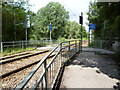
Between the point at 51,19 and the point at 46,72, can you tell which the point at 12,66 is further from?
the point at 51,19

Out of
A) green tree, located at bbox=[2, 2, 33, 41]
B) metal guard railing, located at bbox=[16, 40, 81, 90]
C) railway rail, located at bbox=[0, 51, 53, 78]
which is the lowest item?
railway rail, located at bbox=[0, 51, 53, 78]

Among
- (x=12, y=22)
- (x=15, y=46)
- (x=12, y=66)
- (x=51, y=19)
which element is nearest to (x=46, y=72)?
(x=12, y=66)

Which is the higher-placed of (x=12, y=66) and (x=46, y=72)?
(x=46, y=72)

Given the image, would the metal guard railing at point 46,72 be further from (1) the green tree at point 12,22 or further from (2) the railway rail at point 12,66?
(1) the green tree at point 12,22

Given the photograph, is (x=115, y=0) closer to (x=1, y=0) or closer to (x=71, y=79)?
(x=71, y=79)

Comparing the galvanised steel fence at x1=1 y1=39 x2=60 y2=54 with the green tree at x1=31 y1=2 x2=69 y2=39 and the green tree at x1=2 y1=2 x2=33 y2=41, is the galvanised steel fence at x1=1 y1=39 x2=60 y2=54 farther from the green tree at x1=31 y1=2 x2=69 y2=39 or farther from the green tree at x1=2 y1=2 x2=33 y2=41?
the green tree at x1=31 y1=2 x2=69 y2=39

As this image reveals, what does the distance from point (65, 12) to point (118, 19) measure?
21.7 metres

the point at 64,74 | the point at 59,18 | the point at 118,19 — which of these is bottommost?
the point at 64,74

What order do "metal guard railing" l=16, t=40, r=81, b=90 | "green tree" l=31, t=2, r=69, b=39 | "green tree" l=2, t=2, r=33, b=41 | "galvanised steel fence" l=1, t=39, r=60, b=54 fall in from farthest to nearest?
"green tree" l=31, t=2, r=69, b=39 < "green tree" l=2, t=2, r=33, b=41 < "galvanised steel fence" l=1, t=39, r=60, b=54 < "metal guard railing" l=16, t=40, r=81, b=90

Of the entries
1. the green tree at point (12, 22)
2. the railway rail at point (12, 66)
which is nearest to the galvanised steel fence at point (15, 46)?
the green tree at point (12, 22)

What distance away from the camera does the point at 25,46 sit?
10.2 meters

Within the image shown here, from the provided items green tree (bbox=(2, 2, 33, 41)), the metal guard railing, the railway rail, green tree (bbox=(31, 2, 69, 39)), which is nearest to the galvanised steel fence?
green tree (bbox=(2, 2, 33, 41))

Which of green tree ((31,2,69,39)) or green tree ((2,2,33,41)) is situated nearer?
green tree ((2,2,33,41))

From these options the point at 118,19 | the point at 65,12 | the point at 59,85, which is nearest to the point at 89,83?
the point at 59,85
